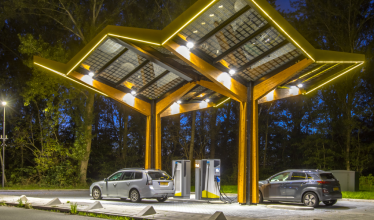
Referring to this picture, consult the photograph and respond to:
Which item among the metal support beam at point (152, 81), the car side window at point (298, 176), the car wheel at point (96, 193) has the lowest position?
the car wheel at point (96, 193)

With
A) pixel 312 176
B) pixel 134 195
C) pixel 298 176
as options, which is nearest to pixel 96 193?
pixel 134 195

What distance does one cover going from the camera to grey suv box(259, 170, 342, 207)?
13727mm

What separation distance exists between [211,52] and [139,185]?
648 centimetres

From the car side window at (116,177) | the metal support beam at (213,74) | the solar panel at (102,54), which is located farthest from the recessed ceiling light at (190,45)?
the car side window at (116,177)

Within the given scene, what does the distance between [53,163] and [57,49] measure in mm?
9456

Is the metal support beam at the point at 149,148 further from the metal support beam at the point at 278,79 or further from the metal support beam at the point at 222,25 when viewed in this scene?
the metal support beam at the point at 222,25

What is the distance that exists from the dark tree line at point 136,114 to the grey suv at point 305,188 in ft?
55.7

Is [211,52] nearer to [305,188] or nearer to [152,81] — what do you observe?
[152,81]

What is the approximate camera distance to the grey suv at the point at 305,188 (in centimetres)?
1373

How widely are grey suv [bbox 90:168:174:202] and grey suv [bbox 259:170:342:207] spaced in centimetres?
433

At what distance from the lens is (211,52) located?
13.6m

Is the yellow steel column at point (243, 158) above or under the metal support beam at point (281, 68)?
under

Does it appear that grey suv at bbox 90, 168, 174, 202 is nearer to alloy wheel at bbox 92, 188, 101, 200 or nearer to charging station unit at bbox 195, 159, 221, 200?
alloy wheel at bbox 92, 188, 101, 200

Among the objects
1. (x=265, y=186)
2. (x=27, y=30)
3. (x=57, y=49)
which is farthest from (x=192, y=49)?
(x=27, y=30)
